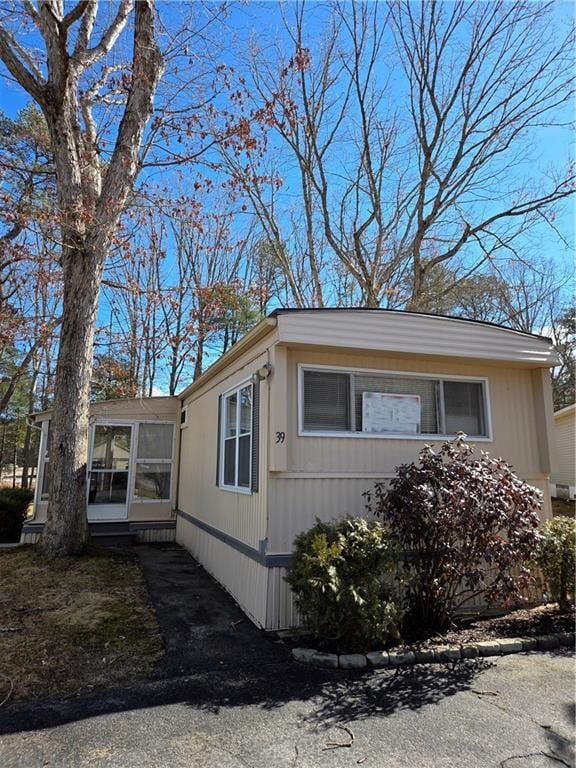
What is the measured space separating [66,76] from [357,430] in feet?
25.2

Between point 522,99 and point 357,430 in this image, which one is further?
point 522,99

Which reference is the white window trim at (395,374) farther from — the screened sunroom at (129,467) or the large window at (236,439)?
the screened sunroom at (129,467)

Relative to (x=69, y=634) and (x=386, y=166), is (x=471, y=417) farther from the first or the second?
(x=386, y=166)

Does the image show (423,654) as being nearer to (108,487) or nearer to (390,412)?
(390,412)

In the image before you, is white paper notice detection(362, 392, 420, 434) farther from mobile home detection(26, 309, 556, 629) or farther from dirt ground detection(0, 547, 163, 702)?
dirt ground detection(0, 547, 163, 702)

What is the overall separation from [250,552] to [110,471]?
5895 millimetres

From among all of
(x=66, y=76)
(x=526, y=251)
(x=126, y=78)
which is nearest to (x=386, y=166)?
(x=526, y=251)

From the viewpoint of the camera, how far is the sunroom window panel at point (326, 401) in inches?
202

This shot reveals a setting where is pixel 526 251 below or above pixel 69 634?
above

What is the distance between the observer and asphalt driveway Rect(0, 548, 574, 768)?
2670mm

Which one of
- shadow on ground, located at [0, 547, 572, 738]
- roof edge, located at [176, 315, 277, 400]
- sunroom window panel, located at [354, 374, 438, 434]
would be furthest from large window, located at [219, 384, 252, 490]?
shadow on ground, located at [0, 547, 572, 738]

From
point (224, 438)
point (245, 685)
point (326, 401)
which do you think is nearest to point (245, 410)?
point (224, 438)

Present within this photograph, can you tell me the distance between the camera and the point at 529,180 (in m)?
11.5

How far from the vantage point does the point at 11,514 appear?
33.3 ft
